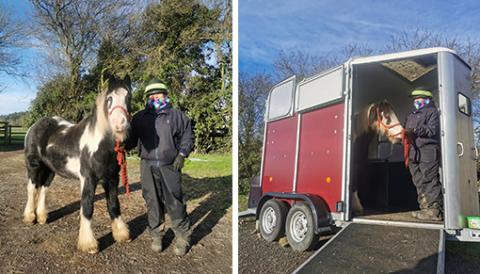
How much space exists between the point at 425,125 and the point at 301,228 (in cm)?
59

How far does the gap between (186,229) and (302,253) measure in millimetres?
1077

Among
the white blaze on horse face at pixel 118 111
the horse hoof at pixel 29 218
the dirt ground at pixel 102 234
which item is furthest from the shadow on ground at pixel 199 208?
the white blaze on horse face at pixel 118 111

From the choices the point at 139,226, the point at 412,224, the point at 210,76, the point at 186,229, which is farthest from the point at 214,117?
the point at 412,224

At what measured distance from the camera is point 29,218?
2162 mm

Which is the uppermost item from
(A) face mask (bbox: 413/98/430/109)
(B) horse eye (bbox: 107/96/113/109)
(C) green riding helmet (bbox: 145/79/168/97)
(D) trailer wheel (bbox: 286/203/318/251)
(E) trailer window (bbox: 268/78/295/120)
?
(C) green riding helmet (bbox: 145/79/168/97)

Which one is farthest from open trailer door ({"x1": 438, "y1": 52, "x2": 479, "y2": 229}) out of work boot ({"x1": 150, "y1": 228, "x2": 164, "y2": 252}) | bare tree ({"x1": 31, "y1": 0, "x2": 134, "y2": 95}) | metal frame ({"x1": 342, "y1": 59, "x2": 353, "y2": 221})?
bare tree ({"x1": 31, "y1": 0, "x2": 134, "y2": 95})

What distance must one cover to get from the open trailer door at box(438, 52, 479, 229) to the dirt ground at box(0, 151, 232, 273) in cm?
122

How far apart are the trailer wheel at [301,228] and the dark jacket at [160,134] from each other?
36.3 inches

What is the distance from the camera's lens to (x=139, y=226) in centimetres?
237

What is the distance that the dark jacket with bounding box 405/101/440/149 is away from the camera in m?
1.25

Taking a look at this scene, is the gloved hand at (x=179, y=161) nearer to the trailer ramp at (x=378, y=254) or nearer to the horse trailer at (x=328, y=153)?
the horse trailer at (x=328, y=153)

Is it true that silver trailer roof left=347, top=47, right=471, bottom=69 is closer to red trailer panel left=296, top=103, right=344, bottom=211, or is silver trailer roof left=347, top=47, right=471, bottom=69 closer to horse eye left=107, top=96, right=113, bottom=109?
red trailer panel left=296, top=103, right=344, bottom=211

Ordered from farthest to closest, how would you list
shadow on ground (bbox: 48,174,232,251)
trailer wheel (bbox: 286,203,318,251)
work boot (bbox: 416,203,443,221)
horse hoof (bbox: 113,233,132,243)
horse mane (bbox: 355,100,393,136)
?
shadow on ground (bbox: 48,174,232,251), horse hoof (bbox: 113,233,132,243), horse mane (bbox: 355,100,393,136), work boot (bbox: 416,203,443,221), trailer wheel (bbox: 286,203,318,251)

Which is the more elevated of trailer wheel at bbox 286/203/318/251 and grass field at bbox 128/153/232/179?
grass field at bbox 128/153/232/179
